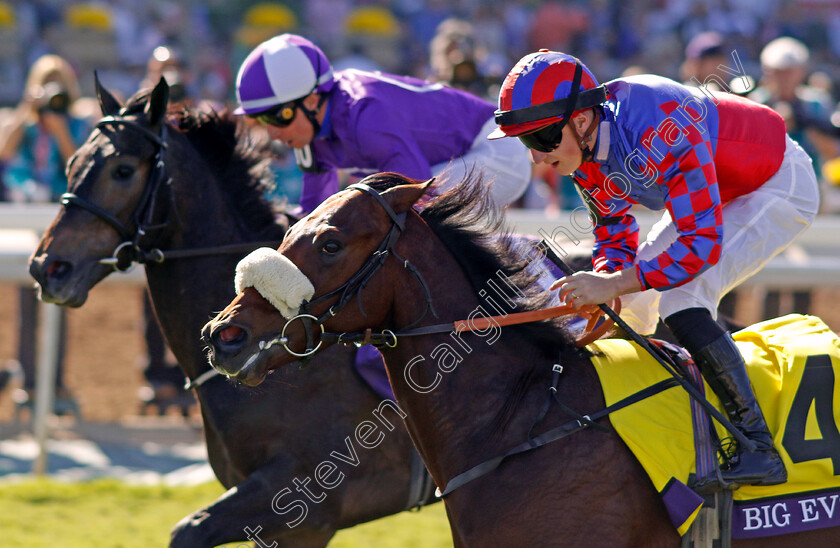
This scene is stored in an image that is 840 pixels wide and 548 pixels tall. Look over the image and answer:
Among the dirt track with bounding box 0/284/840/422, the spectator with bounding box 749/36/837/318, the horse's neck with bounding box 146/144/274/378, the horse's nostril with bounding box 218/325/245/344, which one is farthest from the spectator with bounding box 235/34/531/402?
the dirt track with bounding box 0/284/840/422

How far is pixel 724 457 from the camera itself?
2.52m

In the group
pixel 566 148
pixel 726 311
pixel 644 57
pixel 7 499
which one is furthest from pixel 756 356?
pixel 644 57

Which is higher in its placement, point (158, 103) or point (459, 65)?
point (459, 65)

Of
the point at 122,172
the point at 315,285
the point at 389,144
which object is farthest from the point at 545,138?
the point at 122,172

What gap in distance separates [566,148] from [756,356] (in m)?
0.81

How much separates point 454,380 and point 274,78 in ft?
5.20

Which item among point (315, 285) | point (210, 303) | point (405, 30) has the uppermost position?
point (405, 30)

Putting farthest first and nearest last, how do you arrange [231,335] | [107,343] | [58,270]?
[107,343]
[58,270]
[231,335]

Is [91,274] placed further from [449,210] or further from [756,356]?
[756,356]

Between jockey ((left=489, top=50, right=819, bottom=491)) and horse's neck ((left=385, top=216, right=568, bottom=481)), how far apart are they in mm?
252

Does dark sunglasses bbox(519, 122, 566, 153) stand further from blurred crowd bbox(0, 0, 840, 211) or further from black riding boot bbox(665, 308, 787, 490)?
blurred crowd bbox(0, 0, 840, 211)

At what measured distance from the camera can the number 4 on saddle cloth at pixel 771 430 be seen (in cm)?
246

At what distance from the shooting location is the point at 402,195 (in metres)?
2.45

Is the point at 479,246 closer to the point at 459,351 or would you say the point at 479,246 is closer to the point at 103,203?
the point at 459,351
